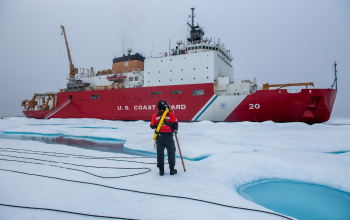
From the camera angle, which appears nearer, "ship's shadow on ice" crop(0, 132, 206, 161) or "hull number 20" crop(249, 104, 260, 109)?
"ship's shadow on ice" crop(0, 132, 206, 161)

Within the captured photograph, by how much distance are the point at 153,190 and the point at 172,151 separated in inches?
29.7

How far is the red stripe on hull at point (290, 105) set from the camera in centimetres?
1023

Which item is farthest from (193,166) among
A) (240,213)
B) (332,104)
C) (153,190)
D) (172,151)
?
(332,104)

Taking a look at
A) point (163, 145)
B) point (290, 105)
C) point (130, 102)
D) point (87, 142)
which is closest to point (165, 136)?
point (163, 145)

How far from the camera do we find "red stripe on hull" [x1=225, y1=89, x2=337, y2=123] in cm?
1023

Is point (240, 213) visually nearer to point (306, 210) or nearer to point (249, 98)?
point (306, 210)

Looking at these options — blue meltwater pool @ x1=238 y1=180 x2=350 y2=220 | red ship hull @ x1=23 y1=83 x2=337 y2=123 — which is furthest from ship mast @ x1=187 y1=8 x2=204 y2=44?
blue meltwater pool @ x1=238 y1=180 x2=350 y2=220

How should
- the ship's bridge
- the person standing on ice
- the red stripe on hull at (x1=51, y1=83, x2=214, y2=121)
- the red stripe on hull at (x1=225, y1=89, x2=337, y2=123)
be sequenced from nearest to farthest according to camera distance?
the person standing on ice < the red stripe on hull at (x1=225, y1=89, x2=337, y2=123) < the red stripe on hull at (x1=51, y1=83, x2=214, y2=121) < the ship's bridge

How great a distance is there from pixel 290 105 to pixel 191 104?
5759 mm

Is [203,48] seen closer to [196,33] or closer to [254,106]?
[196,33]

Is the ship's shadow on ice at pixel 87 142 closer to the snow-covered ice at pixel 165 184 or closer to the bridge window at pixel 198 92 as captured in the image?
the snow-covered ice at pixel 165 184

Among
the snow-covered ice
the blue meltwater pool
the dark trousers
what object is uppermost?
the dark trousers

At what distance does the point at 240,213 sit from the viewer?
176 centimetres

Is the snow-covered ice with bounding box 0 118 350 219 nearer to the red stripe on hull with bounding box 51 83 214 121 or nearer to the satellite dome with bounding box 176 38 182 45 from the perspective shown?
the red stripe on hull with bounding box 51 83 214 121
